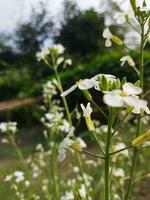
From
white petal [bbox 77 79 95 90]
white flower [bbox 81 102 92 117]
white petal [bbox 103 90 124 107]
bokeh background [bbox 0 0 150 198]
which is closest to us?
white petal [bbox 103 90 124 107]

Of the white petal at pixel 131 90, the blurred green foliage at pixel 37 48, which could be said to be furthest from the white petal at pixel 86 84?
the blurred green foliage at pixel 37 48

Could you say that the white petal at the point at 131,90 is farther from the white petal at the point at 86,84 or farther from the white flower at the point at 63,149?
the white flower at the point at 63,149

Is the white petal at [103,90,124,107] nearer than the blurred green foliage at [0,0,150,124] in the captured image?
Yes

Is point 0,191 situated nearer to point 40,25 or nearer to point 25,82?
point 25,82

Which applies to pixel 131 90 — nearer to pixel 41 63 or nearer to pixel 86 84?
pixel 86 84

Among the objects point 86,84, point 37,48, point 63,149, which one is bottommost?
point 37,48

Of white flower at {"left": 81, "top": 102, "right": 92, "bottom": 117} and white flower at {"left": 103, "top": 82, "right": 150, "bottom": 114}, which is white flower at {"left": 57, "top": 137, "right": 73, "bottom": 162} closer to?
white flower at {"left": 81, "top": 102, "right": 92, "bottom": 117}

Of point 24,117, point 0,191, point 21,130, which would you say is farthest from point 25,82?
point 0,191

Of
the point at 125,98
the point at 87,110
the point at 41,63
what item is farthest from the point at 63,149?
the point at 41,63

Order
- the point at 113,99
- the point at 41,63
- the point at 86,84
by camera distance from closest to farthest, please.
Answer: the point at 113,99 < the point at 86,84 < the point at 41,63

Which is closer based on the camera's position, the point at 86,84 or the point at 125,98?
the point at 125,98

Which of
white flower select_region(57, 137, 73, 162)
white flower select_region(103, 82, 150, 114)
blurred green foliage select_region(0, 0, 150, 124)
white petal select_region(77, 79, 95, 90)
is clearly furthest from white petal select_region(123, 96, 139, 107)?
blurred green foliage select_region(0, 0, 150, 124)
